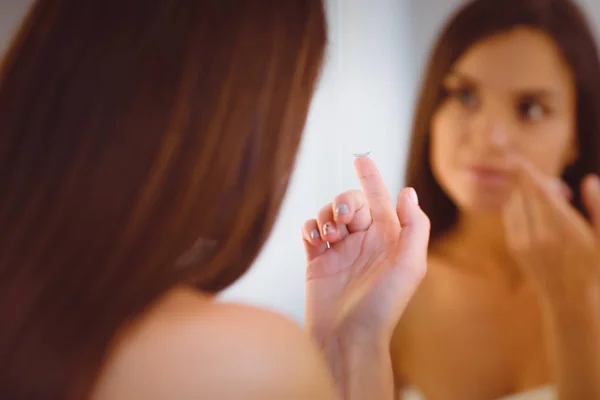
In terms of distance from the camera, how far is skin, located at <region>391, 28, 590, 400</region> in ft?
1.58

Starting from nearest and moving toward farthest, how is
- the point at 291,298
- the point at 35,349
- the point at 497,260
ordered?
the point at 35,349 → the point at 497,260 → the point at 291,298

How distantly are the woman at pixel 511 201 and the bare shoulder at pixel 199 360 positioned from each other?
8.0 inches

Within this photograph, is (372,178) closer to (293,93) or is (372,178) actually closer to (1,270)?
(293,93)

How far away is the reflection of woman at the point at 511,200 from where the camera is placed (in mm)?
470

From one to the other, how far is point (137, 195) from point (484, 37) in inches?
14.9

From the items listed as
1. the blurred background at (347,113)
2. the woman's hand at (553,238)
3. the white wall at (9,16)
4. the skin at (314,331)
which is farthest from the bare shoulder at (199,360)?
the white wall at (9,16)

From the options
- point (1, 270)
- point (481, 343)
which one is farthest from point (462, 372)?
point (1, 270)

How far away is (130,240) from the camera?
0.42 metres

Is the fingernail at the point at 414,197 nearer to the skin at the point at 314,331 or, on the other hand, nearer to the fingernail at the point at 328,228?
the skin at the point at 314,331

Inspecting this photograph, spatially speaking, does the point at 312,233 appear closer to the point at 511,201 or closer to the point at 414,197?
the point at 414,197

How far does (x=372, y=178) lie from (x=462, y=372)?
0.25 meters

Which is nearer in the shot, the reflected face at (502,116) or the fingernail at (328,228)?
the reflected face at (502,116)

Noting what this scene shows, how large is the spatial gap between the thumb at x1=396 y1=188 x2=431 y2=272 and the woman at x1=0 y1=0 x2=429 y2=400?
18cm

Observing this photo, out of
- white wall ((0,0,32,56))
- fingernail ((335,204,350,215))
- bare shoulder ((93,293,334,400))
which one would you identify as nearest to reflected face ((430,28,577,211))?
fingernail ((335,204,350,215))
